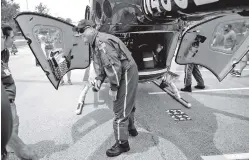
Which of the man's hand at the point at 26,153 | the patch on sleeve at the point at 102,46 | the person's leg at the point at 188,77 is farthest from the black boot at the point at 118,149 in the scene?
the person's leg at the point at 188,77

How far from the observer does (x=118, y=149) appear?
9.56 ft

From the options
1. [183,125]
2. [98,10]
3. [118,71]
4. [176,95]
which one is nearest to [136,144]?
[183,125]

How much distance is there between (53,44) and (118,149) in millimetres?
2221

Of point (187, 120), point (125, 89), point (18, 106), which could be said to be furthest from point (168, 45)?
point (18, 106)

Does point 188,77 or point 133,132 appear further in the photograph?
point 188,77

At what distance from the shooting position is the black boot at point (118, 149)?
2.88 metres

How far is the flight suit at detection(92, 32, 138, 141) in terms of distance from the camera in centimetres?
263

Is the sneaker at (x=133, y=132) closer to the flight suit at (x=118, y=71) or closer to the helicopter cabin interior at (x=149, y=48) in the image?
the flight suit at (x=118, y=71)

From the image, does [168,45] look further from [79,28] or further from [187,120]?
[79,28]

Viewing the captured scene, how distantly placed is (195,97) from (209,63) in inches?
44.4

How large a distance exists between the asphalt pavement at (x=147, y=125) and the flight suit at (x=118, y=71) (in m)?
0.50

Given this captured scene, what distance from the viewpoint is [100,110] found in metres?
4.55

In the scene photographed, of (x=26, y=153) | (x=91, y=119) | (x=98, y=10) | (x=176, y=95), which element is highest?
(x=98, y=10)

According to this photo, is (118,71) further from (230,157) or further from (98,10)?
(98,10)
